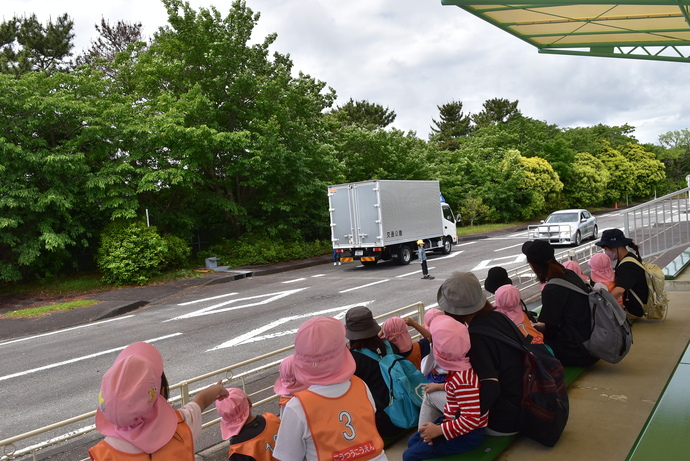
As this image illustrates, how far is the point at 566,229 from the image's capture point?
22344 mm

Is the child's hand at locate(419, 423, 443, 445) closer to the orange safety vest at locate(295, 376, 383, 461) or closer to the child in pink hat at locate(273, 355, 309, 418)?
the orange safety vest at locate(295, 376, 383, 461)

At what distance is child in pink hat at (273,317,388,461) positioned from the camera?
225 cm

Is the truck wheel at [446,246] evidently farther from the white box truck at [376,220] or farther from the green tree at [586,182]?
the green tree at [586,182]

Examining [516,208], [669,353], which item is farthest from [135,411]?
[516,208]

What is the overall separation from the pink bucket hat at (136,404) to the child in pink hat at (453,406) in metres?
1.43

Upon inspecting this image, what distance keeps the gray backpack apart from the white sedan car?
61.2 feet

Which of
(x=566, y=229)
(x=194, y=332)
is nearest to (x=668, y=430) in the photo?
(x=194, y=332)

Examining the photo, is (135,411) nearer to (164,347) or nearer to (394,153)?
(164,347)

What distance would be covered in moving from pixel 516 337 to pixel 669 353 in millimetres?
3067

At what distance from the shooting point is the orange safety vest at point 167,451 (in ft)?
6.45

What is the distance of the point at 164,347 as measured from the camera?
9344 millimetres

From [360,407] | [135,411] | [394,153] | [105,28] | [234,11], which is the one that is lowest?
[360,407]

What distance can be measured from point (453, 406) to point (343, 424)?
2.87ft

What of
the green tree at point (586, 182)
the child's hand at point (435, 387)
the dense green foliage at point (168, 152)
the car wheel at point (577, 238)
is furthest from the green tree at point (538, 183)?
the child's hand at point (435, 387)
